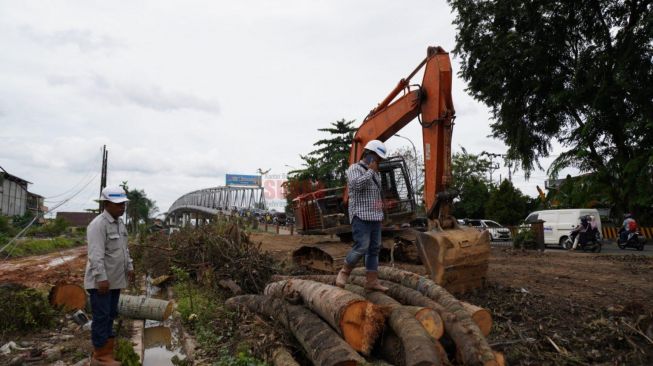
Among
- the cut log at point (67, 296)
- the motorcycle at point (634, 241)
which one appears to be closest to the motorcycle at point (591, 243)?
the motorcycle at point (634, 241)

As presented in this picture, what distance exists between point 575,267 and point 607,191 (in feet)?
53.4

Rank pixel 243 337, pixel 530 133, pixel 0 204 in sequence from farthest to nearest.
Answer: pixel 0 204 < pixel 530 133 < pixel 243 337

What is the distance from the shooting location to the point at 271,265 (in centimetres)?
888

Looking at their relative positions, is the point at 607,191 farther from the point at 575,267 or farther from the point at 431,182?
the point at 431,182

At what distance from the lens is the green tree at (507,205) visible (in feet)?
109

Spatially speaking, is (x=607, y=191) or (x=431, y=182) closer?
(x=431, y=182)

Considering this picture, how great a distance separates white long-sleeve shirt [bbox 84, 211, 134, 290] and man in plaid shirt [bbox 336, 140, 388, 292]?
7.89 feet

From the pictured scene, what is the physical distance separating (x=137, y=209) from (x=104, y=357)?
46546 millimetres

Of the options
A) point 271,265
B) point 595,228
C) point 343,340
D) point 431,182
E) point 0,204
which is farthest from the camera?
point 0,204

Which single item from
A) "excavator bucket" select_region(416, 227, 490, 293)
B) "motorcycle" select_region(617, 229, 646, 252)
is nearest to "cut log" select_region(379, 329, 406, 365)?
"excavator bucket" select_region(416, 227, 490, 293)

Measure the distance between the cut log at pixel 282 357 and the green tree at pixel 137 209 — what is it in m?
6.31

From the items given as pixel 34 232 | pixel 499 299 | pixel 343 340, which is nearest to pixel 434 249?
pixel 499 299

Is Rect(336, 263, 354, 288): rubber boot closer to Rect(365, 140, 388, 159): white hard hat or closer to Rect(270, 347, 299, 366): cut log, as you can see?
Rect(270, 347, 299, 366): cut log

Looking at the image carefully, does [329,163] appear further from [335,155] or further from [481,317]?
[481,317]
